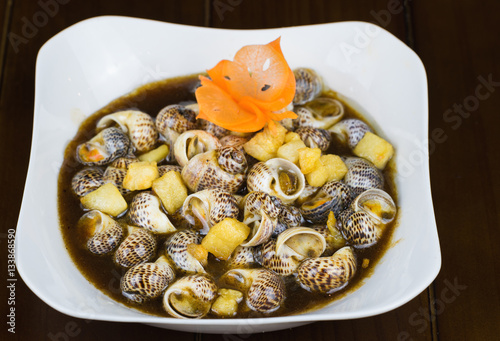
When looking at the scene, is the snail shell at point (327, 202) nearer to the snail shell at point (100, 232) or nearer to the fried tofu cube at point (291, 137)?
the fried tofu cube at point (291, 137)

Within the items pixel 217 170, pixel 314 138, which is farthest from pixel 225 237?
pixel 314 138

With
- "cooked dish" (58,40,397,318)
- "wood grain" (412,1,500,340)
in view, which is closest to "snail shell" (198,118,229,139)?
"cooked dish" (58,40,397,318)

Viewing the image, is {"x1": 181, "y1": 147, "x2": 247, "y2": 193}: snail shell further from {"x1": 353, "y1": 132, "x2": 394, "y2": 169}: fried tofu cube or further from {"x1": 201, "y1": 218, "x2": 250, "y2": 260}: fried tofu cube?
{"x1": 353, "y1": 132, "x2": 394, "y2": 169}: fried tofu cube

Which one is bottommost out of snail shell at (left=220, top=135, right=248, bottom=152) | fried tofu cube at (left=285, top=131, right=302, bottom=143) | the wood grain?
the wood grain

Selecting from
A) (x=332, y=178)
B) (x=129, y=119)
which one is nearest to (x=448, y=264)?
(x=332, y=178)

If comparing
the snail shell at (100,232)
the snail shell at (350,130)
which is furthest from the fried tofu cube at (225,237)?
the snail shell at (350,130)

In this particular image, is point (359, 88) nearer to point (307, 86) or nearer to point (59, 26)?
point (307, 86)
